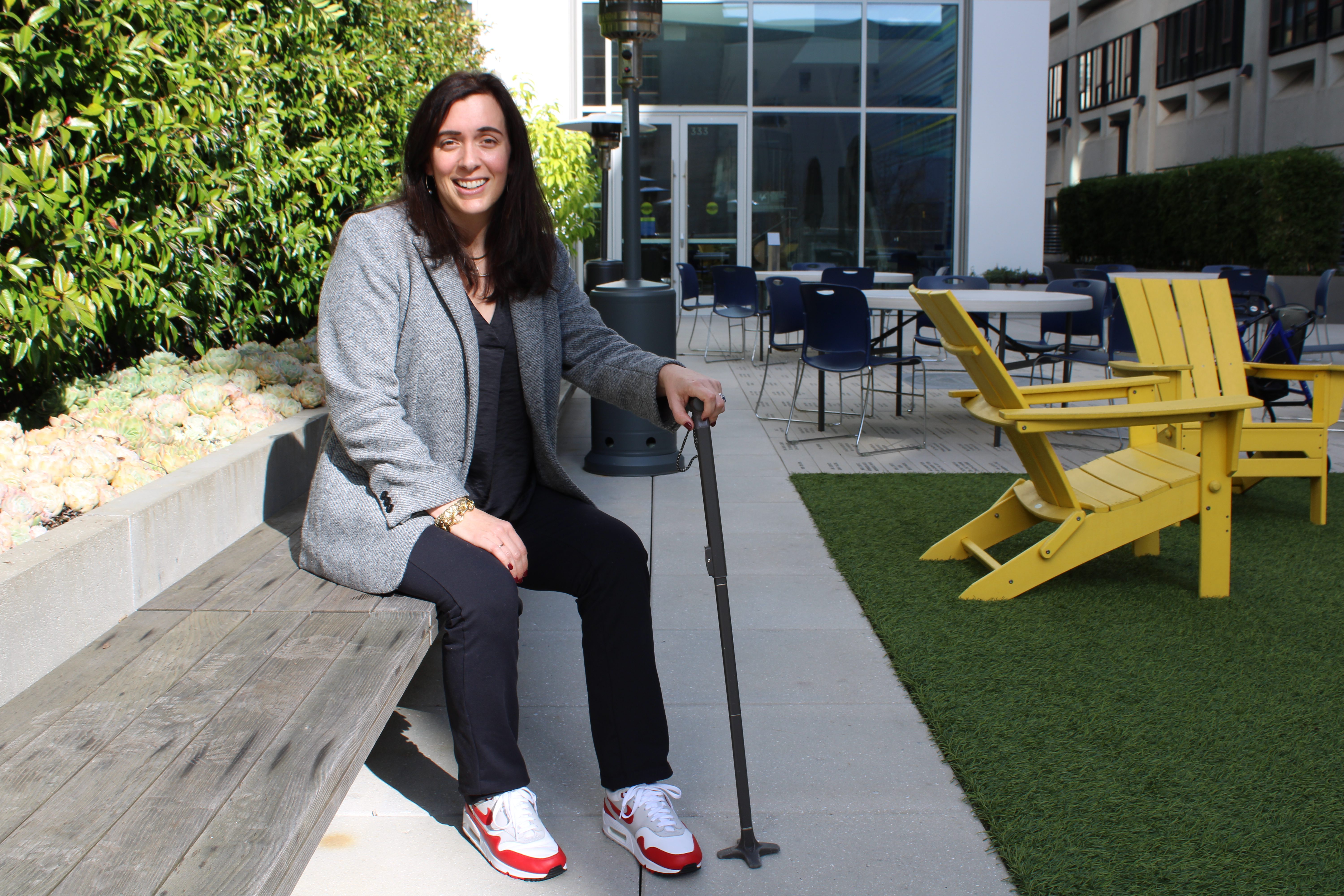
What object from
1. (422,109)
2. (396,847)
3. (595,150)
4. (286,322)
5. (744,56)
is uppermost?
(744,56)

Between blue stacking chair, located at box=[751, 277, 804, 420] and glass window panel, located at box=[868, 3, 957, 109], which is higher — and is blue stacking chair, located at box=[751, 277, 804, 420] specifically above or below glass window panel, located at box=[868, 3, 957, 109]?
below

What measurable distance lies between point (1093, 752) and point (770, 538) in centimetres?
205

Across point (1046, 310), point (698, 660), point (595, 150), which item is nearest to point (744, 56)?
point (595, 150)

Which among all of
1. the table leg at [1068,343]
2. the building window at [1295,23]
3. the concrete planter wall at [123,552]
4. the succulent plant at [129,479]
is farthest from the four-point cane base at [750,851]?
the building window at [1295,23]

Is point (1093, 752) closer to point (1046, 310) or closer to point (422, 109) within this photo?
point (422, 109)

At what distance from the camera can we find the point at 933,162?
611 inches

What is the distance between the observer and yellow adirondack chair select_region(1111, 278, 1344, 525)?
4.43 m

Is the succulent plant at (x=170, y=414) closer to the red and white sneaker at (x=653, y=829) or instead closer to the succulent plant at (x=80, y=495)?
the succulent plant at (x=80, y=495)

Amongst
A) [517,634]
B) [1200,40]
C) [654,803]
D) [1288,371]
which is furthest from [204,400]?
[1200,40]

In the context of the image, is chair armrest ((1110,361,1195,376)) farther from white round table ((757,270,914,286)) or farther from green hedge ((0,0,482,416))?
white round table ((757,270,914,286))

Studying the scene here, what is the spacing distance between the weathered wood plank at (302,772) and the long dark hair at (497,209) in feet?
2.52

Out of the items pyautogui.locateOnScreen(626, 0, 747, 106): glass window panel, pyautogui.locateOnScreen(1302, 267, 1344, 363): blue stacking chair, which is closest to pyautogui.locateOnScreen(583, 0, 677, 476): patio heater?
pyautogui.locateOnScreen(1302, 267, 1344, 363): blue stacking chair

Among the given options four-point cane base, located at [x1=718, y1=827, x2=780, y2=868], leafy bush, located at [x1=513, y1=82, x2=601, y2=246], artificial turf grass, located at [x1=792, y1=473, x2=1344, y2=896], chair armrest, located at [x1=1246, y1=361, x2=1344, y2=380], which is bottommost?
four-point cane base, located at [x1=718, y1=827, x2=780, y2=868]

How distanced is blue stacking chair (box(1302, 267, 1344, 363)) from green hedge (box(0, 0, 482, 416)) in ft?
Result: 18.3
